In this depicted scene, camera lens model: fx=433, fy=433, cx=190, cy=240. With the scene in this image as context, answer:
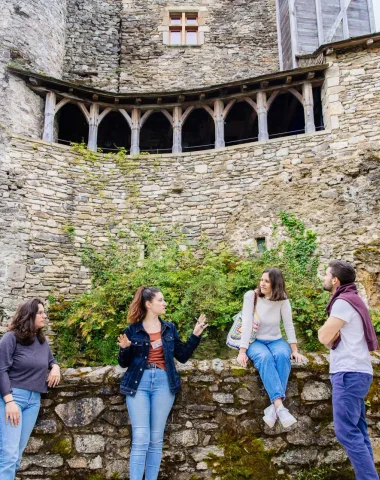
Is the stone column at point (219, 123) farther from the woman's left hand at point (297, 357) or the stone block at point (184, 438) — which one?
the stone block at point (184, 438)

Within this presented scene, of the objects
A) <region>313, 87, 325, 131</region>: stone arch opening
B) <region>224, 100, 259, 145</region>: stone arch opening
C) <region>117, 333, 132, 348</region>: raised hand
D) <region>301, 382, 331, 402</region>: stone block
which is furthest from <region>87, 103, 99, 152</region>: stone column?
<region>301, 382, 331, 402</region>: stone block

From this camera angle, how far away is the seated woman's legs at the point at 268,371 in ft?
10.5

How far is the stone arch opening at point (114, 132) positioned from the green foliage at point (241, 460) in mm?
10402

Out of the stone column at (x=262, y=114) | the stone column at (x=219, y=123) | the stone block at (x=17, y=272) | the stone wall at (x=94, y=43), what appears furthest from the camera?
the stone wall at (x=94, y=43)

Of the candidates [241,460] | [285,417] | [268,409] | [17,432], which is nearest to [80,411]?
[17,432]

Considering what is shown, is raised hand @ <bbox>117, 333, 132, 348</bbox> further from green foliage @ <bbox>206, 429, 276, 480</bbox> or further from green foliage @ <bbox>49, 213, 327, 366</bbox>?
green foliage @ <bbox>49, 213, 327, 366</bbox>

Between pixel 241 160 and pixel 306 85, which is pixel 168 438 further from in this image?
pixel 306 85

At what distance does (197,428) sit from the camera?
333 centimetres

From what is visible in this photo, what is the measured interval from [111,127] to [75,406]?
10.5m

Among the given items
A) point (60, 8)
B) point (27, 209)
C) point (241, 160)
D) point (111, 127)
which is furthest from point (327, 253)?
point (60, 8)

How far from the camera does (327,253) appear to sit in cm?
894

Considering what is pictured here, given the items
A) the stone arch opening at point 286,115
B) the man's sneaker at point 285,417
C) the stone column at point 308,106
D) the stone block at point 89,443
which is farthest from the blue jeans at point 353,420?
the stone arch opening at point 286,115

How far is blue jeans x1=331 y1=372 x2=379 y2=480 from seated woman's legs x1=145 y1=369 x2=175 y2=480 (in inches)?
46.0

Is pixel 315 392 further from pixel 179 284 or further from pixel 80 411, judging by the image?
pixel 179 284
